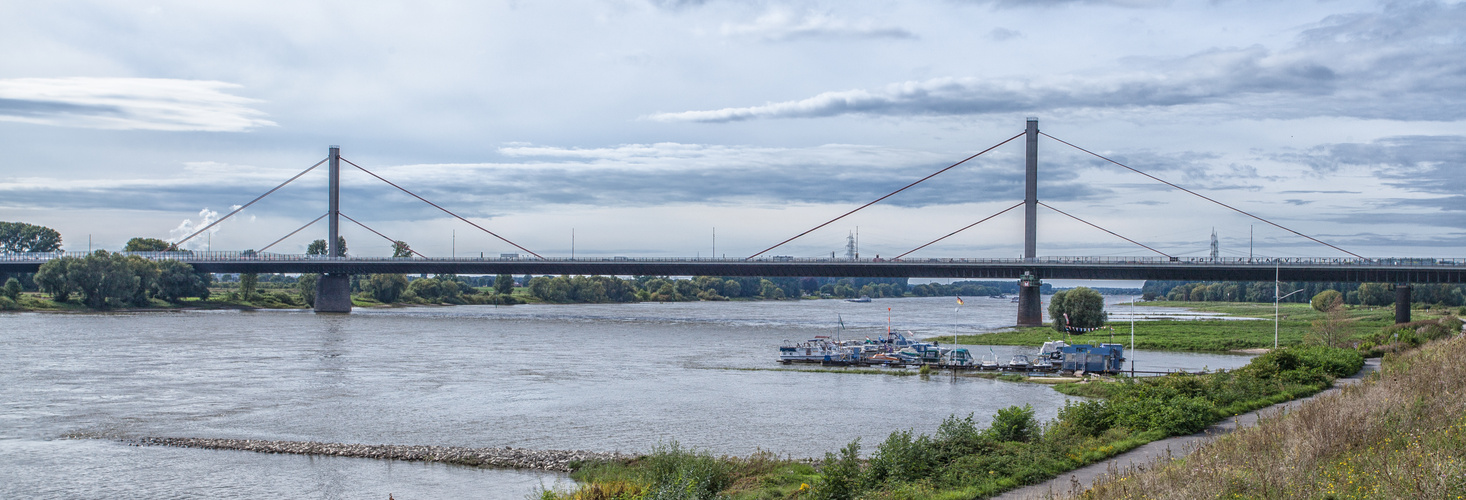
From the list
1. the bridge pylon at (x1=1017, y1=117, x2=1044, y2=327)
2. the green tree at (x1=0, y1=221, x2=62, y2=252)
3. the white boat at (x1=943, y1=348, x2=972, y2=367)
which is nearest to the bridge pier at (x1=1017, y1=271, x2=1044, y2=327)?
the bridge pylon at (x1=1017, y1=117, x2=1044, y2=327)

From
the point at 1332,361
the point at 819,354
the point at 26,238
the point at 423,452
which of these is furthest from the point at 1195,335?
the point at 26,238

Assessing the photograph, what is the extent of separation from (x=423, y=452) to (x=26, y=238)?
190 meters

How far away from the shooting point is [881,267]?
107250 millimetres

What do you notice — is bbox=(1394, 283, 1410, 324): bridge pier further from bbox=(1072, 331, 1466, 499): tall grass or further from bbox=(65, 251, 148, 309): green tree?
bbox=(65, 251, 148, 309): green tree

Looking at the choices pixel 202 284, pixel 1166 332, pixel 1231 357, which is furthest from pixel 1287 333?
pixel 202 284

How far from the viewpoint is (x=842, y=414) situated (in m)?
34.0

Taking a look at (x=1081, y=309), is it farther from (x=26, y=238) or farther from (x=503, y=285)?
(x=26, y=238)

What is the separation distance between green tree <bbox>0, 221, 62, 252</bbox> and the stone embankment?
595 ft

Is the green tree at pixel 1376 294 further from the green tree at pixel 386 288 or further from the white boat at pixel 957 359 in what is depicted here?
the green tree at pixel 386 288

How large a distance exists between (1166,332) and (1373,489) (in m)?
71.2

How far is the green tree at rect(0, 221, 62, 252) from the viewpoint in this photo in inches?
6890

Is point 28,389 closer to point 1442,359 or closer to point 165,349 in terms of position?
point 165,349

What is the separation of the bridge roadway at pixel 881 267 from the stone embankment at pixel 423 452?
78796 mm

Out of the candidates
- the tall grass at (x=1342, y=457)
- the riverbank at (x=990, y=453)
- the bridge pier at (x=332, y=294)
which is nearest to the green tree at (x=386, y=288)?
the bridge pier at (x=332, y=294)
